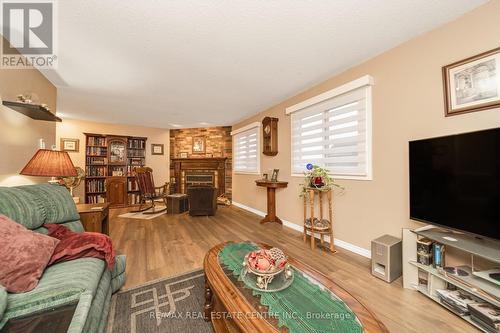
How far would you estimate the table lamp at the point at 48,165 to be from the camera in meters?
1.89

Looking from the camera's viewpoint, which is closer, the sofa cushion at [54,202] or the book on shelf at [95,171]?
the sofa cushion at [54,202]

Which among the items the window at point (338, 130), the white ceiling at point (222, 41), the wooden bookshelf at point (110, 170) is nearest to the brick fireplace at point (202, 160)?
the wooden bookshelf at point (110, 170)

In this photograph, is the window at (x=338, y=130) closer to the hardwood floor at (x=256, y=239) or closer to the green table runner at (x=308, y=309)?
the hardwood floor at (x=256, y=239)

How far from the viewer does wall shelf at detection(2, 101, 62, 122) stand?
6.17ft

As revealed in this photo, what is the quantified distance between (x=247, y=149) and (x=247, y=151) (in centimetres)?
6

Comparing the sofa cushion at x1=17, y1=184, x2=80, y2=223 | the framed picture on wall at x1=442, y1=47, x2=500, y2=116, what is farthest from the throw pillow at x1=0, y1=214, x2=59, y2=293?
the framed picture on wall at x1=442, y1=47, x2=500, y2=116

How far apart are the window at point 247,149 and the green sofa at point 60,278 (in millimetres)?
3601

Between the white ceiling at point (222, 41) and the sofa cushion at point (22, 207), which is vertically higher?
the white ceiling at point (222, 41)

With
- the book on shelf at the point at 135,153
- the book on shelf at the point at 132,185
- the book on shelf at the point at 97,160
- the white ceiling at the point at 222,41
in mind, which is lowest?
the book on shelf at the point at 132,185

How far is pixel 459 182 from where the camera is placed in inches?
62.0

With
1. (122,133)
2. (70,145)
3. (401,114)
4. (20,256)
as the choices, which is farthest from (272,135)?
(70,145)

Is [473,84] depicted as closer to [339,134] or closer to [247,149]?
[339,134]

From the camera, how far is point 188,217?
445cm

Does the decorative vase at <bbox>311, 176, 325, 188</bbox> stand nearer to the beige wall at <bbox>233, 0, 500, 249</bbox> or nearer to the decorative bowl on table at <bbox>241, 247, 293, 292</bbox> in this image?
the beige wall at <bbox>233, 0, 500, 249</bbox>
